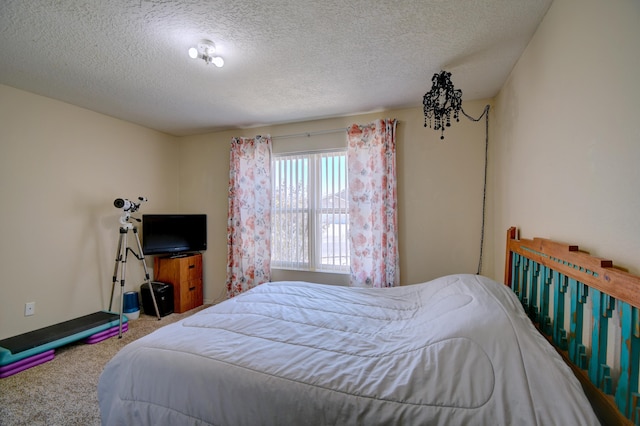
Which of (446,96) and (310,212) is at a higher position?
(446,96)

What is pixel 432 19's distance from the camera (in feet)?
5.15

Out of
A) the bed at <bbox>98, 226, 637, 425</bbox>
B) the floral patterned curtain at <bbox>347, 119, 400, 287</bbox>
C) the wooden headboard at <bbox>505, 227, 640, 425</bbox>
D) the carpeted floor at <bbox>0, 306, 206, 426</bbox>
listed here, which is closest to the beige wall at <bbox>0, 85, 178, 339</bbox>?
the carpeted floor at <bbox>0, 306, 206, 426</bbox>

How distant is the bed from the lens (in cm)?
88

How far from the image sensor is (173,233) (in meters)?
3.60

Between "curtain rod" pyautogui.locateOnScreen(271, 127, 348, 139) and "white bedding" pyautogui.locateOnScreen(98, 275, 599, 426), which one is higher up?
"curtain rod" pyautogui.locateOnScreen(271, 127, 348, 139)

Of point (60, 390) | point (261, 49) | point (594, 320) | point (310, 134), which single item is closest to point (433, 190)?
point (310, 134)

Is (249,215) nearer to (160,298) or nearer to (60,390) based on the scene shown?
(160,298)

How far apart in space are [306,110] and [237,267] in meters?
2.32

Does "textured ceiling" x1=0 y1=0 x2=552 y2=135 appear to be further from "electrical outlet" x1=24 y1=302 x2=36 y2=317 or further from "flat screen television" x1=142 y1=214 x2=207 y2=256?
"electrical outlet" x1=24 y1=302 x2=36 y2=317

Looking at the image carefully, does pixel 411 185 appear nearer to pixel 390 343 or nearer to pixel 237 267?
pixel 390 343

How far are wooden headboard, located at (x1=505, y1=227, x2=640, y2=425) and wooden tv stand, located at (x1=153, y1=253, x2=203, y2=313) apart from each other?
3.76m

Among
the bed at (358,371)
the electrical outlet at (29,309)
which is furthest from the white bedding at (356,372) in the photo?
the electrical outlet at (29,309)

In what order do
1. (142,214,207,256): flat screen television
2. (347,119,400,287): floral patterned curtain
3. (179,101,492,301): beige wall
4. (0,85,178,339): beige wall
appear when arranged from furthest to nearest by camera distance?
(142,214,207,256): flat screen television < (347,119,400,287): floral patterned curtain < (179,101,492,301): beige wall < (0,85,178,339): beige wall

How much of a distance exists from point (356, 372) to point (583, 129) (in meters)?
1.44
